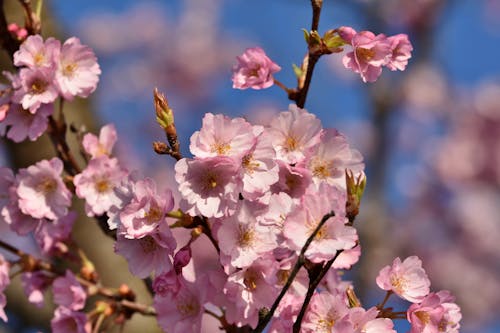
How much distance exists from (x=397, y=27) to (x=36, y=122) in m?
6.81

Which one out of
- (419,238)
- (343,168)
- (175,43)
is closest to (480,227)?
(419,238)

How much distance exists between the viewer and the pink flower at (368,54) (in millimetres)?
1275

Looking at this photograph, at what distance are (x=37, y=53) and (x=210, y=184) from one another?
0.51m

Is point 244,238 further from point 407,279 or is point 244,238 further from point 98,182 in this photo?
point 98,182

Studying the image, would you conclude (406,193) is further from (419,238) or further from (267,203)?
(267,203)

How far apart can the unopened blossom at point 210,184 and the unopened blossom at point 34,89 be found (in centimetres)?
39

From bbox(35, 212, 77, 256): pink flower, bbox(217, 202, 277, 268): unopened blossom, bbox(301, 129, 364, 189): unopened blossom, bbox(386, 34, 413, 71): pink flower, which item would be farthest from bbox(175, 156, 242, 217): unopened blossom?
bbox(35, 212, 77, 256): pink flower

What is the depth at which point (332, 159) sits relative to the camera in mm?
1253

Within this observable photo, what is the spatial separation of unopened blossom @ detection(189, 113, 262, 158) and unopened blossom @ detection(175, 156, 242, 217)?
2 cm

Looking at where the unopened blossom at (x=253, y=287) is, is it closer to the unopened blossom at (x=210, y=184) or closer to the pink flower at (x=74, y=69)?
the unopened blossom at (x=210, y=184)

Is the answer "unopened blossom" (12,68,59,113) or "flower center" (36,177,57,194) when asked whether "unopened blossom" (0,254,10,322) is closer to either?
"flower center" (36,177,57,194)

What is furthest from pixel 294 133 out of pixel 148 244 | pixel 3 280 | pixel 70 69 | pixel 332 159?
pixel 3 280

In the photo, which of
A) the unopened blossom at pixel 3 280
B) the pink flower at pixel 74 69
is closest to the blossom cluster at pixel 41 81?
the pink flower at pixel 74 69

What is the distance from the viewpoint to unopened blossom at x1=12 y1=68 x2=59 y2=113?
4.52 feet
